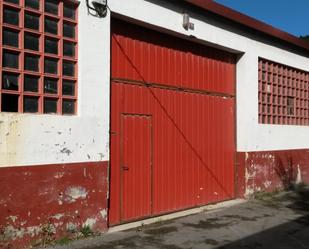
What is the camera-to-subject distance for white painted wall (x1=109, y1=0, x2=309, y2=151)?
335 inches

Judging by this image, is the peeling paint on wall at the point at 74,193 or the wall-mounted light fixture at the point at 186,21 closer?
the peeling paint on wall at the point at 74,193

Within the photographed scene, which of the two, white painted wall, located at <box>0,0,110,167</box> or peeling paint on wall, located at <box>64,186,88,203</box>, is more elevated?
white painted wall, located at <box>0,0,110,167</box>

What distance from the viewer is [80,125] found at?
712 centimetres

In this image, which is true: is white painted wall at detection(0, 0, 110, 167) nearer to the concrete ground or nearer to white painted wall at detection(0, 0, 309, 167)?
white painted wall at detection(0, 0, 309, 167)

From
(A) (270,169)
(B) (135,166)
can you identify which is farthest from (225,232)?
(A) (270,169)

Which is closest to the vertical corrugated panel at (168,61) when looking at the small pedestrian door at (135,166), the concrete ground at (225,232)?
the small pedestrian door at (135,166)

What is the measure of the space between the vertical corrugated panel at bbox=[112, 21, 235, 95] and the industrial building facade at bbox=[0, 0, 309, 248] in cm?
3

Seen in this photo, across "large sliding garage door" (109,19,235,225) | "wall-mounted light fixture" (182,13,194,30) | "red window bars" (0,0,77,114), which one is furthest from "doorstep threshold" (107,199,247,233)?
"wall-mounted light fixture" (182,13,194,30)

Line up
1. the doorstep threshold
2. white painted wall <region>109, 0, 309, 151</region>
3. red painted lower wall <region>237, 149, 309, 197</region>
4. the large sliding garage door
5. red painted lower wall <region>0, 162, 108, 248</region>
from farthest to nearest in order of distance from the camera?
red painted lower wall <region>237, 149, 309, 197</region> < white painted wall <region>109, 0, 309, 151</region> < the large sliding garage door < the doorstep threshold < red painted lower wall <region>0, 162, 108, 248</region>

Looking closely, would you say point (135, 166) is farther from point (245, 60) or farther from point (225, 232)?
point (245, 60)

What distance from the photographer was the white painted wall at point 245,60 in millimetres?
8516

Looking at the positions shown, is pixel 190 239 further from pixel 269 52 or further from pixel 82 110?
pixel 269 52

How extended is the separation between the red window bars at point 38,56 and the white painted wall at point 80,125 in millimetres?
153

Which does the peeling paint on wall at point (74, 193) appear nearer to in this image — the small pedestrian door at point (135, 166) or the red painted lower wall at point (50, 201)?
the red painted lower wall at point (50, 201)
